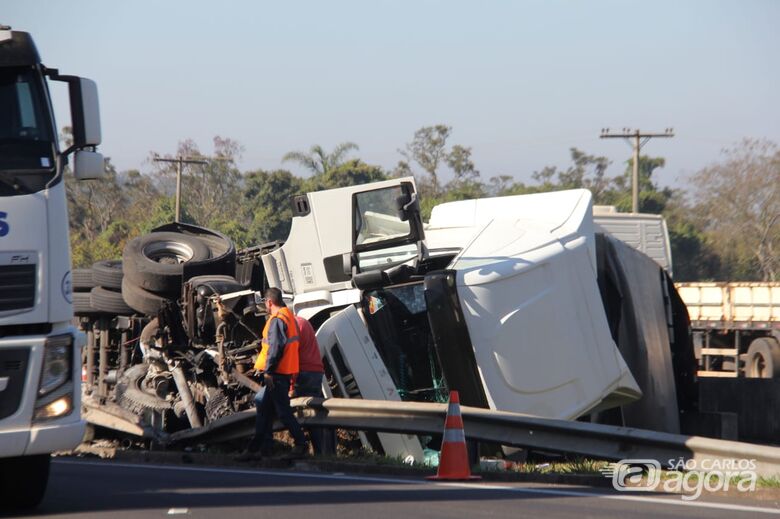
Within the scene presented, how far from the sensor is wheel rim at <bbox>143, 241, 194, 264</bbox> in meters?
14.3

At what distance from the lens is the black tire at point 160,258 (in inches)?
529

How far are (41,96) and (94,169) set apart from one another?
56cm

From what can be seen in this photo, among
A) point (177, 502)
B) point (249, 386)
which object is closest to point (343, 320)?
point (249, 386)

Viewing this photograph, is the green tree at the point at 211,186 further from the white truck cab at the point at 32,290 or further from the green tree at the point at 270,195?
the white truck cab at the point at 32,290

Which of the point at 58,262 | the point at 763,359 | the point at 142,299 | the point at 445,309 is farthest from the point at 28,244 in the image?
the point at 763,359

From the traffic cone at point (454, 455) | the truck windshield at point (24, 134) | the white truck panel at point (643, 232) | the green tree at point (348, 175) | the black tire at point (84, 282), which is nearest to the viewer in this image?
the truck windshield at point (24, 134)

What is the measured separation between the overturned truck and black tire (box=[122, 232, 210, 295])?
0.03 m

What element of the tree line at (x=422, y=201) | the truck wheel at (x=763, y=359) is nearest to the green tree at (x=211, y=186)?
the tree line at (x=422, y=201)

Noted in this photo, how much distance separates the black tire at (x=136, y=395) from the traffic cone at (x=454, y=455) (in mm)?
4344

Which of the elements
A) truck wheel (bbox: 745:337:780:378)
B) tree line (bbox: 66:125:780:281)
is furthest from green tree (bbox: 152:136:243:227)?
truck wheel (bbox: 745:337:780:378)

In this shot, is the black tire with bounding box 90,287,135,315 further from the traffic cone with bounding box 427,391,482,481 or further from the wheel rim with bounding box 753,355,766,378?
the wheel rim with bounding box 753,355,766,378

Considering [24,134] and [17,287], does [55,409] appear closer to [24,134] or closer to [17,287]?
[17,287]

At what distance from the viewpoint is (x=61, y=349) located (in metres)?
6.86

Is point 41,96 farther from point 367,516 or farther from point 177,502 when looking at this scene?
point 367,516
